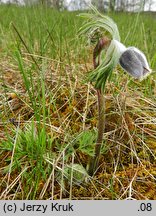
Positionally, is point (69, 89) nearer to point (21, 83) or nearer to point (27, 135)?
point (21, 83)

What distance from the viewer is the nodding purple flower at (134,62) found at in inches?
37.0

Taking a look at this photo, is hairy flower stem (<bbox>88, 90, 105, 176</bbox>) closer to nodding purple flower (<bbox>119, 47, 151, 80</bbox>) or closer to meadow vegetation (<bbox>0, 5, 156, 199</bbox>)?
meadow vegetation (<bbox>0, 5, 156, 199</bbox>)

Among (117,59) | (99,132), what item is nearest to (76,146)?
(99,132)

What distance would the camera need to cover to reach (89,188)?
125 centimetres

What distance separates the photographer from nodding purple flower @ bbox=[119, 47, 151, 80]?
0.94 meters

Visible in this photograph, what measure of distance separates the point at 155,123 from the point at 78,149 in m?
0.37

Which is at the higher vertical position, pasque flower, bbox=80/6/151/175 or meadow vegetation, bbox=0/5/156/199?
pasque flower, bbox=80/6/151/175

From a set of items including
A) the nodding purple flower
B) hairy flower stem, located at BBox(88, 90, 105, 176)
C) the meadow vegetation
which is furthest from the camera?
the meadow vegetation

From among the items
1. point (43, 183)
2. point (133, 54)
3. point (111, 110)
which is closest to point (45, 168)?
point (43, 183)

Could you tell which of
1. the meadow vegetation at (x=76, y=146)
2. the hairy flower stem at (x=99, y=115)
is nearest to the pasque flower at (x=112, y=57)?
the hairy flower stem at (x=99, y=115)

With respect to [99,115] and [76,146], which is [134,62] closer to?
[99,115]

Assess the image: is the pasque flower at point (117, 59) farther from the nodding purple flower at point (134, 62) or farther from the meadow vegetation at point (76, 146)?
the meadow vegetation at point (76, 146)

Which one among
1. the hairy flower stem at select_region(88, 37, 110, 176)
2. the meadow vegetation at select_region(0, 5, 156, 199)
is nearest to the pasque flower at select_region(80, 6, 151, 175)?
the hairy flower stem at select_region(88, 37, 110, 176)
